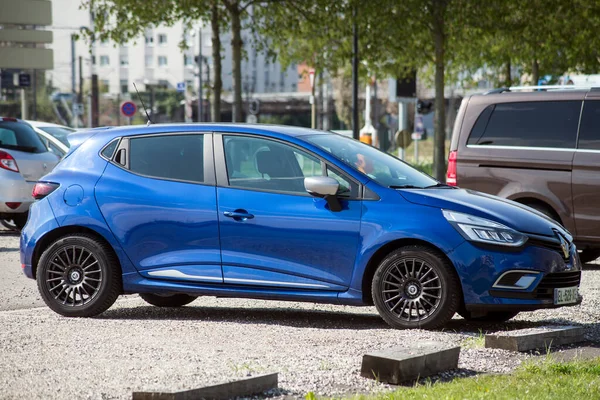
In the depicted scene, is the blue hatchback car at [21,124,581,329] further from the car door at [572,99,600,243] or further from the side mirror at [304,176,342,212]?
the car door at [572,99,600,243]

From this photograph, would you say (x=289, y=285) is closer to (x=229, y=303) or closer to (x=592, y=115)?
(x=229, y=303)

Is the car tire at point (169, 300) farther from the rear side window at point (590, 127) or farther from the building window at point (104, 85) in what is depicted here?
the building window at point (104, 85)

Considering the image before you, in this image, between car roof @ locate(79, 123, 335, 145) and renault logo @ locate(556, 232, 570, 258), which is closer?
renault logo @ locate(556, 232, 570, 258)

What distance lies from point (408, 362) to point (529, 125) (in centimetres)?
720

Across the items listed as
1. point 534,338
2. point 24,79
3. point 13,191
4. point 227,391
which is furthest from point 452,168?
point 24,79

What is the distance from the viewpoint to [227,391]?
5.55 metres

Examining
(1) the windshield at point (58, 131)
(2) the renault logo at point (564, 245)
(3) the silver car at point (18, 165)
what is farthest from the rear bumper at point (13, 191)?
(2) the renault logo at point (564, 245)

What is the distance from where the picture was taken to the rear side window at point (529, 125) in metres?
12.6

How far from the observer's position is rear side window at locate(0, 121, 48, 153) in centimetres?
1709

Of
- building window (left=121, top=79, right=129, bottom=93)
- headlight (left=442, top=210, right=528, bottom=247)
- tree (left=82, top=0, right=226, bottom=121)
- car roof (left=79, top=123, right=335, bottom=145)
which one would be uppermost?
tree (left=82, top=0, right=226, bottom=121)

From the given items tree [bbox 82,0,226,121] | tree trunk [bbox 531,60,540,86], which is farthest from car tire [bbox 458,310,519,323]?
tree trunk [bbox 531,60,540,86]

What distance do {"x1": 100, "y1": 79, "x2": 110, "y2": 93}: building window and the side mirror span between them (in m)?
113

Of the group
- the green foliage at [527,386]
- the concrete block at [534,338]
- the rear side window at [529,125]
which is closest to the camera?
the green foliage at [527,386]

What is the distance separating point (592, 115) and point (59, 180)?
245 inches
